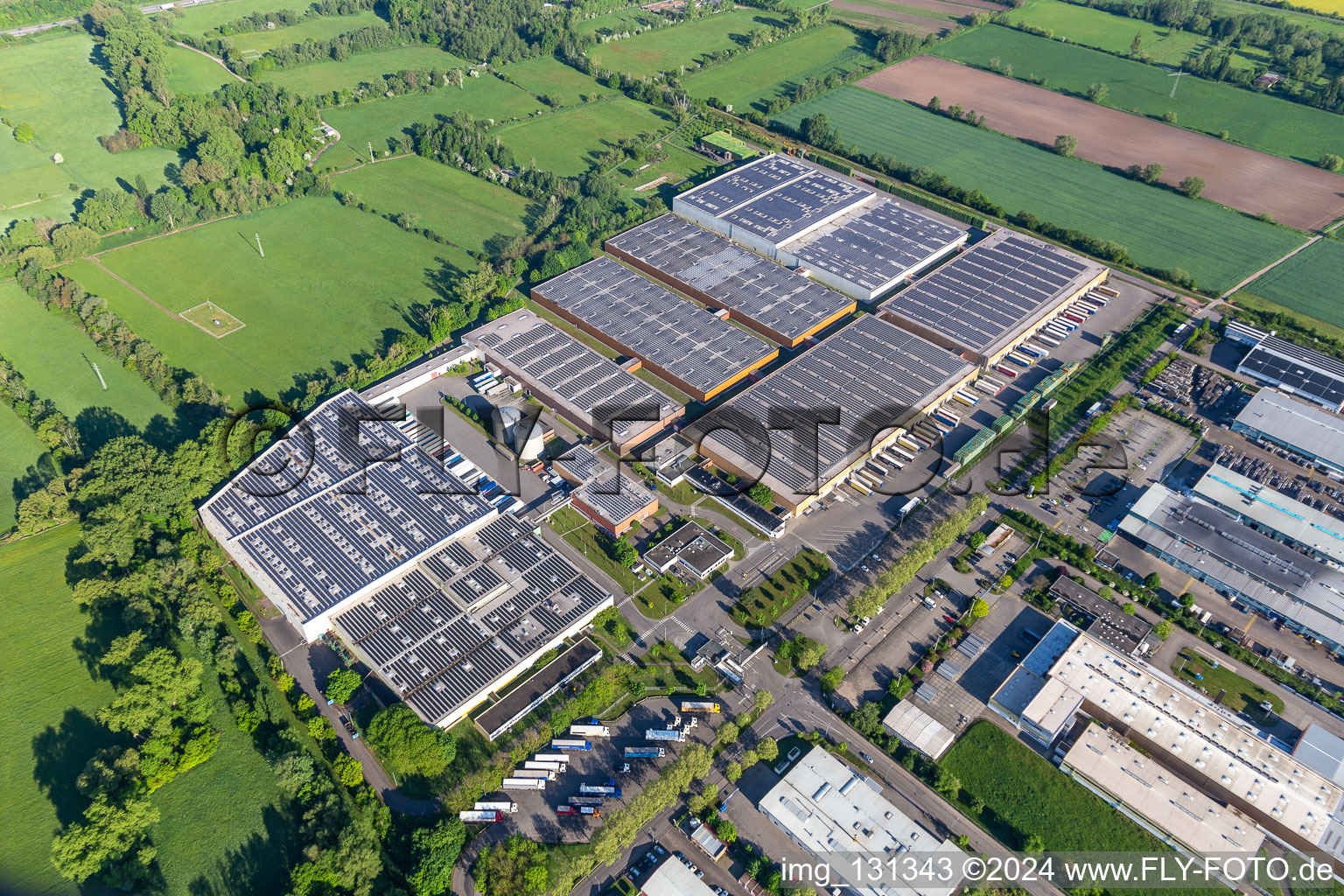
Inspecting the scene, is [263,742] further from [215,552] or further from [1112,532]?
[1112,532]

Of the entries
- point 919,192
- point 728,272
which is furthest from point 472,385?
point 919,192

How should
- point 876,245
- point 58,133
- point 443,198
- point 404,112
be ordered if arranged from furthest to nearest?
1. point 404,112
2. point 58,133
3. point 443,198
4. point 876,245

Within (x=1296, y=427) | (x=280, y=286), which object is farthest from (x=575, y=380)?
(x=1296, y=427)

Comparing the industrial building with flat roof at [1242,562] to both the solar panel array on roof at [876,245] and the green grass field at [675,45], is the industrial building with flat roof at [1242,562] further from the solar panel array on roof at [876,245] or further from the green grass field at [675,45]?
the green grass field at [675,45]

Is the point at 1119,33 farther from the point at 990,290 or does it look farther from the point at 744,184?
the point at 990,290

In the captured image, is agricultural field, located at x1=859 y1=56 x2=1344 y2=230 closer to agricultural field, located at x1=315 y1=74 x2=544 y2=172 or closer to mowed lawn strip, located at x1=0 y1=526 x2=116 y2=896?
agricultural field, located at x1=315 y1=74 x2=544 y2=172

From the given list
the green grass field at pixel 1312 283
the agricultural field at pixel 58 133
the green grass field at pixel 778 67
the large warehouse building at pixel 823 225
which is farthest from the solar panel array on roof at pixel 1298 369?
the agricultural field at pixel 58 133
